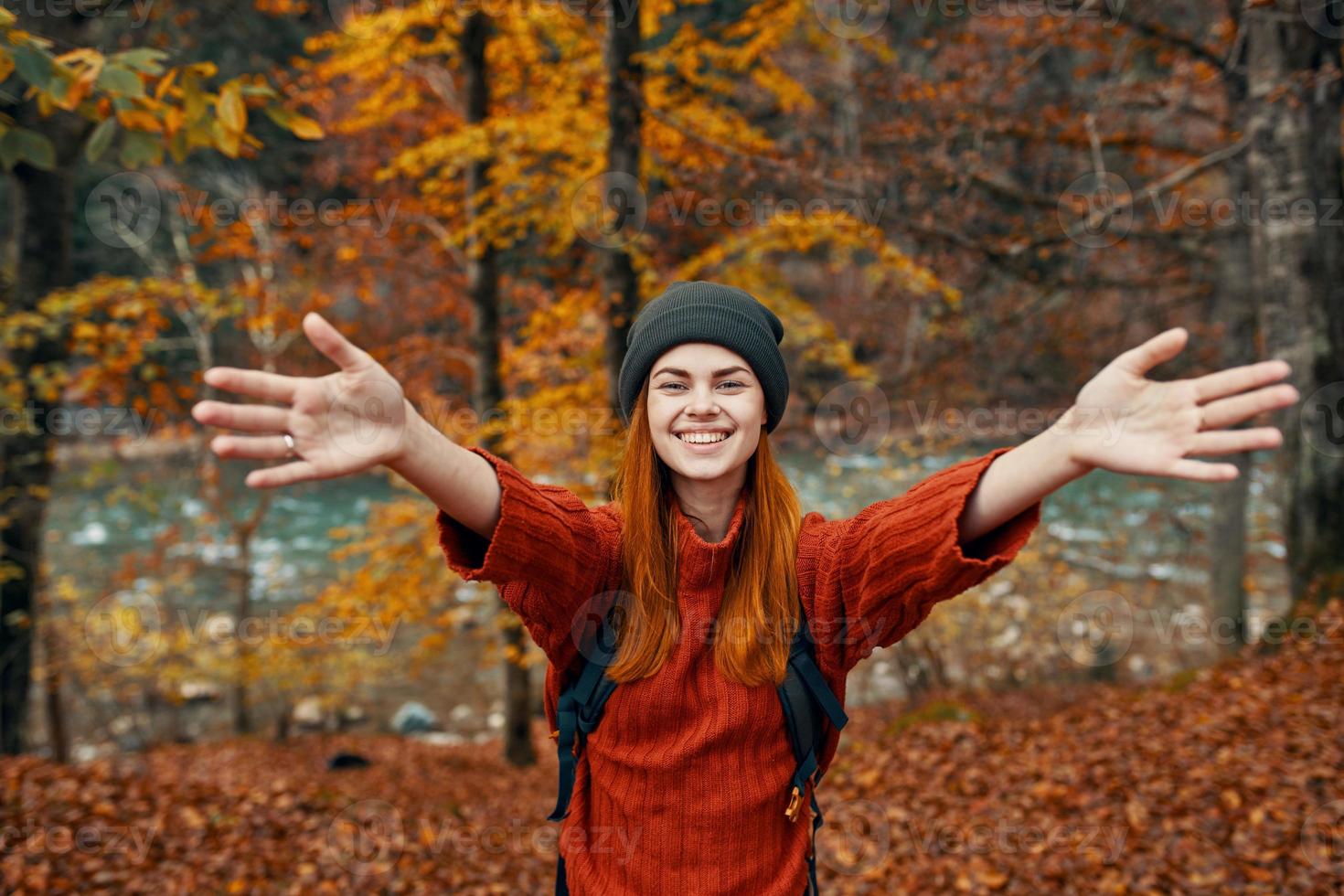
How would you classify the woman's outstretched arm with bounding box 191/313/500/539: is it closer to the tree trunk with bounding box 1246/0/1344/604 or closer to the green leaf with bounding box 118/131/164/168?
the green leaf with bounding box 118/131/164/168

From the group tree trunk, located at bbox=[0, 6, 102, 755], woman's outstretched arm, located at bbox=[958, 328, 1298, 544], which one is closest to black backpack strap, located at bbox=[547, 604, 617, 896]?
woman's outstretched arm, located at bbox=[958, 328, 1298, 544]

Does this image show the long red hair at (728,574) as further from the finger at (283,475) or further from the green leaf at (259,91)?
the green leaf at (259,91)

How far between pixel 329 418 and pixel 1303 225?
684 centimetres

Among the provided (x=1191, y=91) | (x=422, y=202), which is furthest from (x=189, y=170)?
(x=1191, y=91)

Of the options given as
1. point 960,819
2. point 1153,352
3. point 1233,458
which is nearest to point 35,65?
point 1153,352

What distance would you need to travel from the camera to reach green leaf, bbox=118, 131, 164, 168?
9.38 feet

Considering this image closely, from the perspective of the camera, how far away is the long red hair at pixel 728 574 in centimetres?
198

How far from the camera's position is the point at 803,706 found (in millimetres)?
1983

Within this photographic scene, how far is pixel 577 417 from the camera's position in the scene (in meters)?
7.49

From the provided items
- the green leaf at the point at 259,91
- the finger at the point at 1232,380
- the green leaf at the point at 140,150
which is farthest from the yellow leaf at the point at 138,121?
the finger at the point at 1232,380

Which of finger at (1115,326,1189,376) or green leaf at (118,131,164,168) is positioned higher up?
green leaf at (118,131,164,168)

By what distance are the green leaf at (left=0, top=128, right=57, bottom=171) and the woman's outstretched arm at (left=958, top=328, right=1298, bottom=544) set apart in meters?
3.29

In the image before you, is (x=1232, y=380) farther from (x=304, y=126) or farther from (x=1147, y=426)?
(x=304, y=126)

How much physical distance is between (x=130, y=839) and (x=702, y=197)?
603 cm
